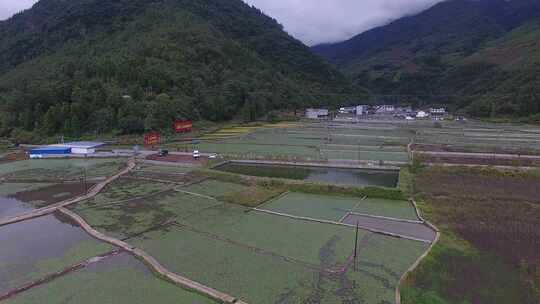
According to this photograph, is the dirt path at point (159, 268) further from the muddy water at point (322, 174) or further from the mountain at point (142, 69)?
the mountain at point (142, 69)

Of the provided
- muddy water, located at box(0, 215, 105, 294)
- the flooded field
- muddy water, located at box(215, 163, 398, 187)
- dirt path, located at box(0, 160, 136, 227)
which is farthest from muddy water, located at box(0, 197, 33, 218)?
muddy water, located at box(215, 163, 398, 187)

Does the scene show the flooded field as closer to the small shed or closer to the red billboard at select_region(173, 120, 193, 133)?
the small shed

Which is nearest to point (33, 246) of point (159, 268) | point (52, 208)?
point (52, 208)

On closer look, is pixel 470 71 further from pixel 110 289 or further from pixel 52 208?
pixel 110 289

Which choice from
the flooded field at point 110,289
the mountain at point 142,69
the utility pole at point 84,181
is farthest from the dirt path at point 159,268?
the mountain at point 142,69

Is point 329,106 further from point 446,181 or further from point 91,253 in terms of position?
point 91,253

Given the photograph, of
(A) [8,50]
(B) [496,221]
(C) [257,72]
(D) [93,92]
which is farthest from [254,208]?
(A) [8,50]
